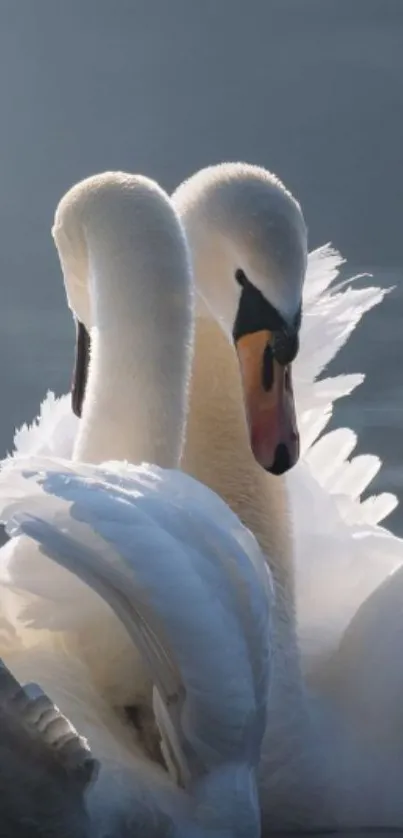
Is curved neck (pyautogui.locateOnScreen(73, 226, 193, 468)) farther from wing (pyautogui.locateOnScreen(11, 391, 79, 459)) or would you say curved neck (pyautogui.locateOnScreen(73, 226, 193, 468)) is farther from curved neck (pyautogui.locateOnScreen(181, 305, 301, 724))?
wing (pyautogui.locateOnScreen(11, 391, 79, 459))

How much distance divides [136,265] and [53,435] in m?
0.86

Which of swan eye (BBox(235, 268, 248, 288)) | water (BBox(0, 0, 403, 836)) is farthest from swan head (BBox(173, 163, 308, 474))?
water (BBox(0, 0, 403, 836))

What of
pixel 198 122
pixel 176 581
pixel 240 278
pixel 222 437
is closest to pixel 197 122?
pixel 198 122

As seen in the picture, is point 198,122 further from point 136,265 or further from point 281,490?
point 136,265

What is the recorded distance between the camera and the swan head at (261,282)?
3070 mm

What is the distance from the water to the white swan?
2.09m

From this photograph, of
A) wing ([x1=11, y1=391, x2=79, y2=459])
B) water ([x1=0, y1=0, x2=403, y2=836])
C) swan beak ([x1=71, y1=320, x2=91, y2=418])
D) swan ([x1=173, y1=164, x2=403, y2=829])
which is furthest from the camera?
water ([x1=0, y1=0, x2=403, y2=836])

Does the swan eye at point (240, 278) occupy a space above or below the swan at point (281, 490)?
above

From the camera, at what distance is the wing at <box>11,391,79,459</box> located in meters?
3.77

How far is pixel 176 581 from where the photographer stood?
238 cm

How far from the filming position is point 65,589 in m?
2.61

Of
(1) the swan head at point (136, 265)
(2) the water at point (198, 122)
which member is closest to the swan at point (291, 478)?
(1) the swan head at point (136, 265)

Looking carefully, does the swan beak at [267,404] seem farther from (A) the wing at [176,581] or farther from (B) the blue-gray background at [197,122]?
(B) the blue-gray background at [197,122]

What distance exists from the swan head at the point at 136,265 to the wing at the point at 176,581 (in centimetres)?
48
